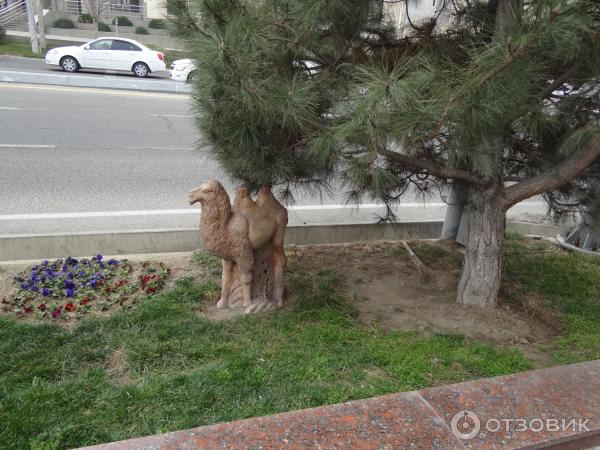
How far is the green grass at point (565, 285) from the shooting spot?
321 cm

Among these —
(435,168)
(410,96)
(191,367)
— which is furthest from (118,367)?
(435,168)

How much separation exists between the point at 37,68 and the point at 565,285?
18980mm

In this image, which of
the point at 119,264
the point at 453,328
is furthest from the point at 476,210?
the point at 119,264

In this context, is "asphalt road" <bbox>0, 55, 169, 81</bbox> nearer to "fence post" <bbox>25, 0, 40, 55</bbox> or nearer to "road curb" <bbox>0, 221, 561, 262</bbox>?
"fence post" <bbox>25, 0, 40, 55</bbox>

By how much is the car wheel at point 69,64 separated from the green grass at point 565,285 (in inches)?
659

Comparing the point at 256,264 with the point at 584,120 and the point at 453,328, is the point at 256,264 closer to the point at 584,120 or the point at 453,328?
the point at 453,328

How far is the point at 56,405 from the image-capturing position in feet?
7.73

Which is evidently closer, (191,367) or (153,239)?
(191,367)

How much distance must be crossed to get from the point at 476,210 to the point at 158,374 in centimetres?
240

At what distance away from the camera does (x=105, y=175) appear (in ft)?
21.6

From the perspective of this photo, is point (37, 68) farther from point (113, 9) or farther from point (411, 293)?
point (411, 293)

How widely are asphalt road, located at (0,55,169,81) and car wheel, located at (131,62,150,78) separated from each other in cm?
39

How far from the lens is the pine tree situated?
2.12m

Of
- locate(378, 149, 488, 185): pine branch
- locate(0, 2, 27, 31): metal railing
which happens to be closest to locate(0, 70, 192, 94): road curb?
locate(378, 149, 488, 185): pine branch
